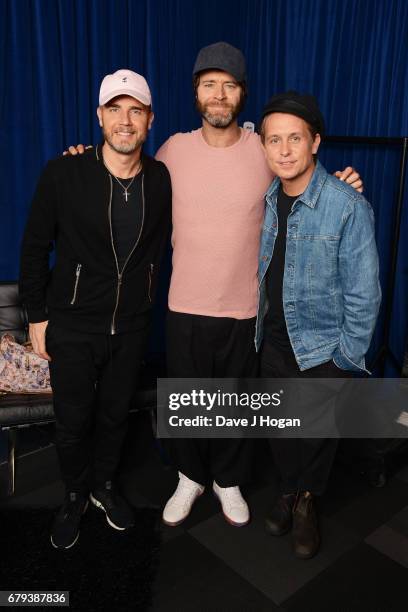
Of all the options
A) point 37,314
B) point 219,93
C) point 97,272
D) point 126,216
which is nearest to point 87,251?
point 97,272

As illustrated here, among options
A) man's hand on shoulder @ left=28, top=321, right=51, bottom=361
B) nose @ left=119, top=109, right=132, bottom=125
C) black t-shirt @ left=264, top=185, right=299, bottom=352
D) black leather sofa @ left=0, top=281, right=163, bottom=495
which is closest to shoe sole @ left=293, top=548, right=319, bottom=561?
black t-shirt @ left=264, top=185, right=299, bottom=352

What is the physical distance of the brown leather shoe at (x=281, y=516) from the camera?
2000 mm

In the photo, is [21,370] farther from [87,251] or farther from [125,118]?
[125,118]

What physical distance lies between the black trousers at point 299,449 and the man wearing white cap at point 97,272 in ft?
1.70

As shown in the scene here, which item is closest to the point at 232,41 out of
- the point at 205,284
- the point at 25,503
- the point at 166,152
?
the point at 166,152

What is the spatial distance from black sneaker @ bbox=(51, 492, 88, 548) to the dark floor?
0.70 ft

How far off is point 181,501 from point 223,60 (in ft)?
5.71

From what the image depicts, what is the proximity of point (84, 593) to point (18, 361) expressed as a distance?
980mm

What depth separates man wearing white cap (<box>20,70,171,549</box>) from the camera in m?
1.68

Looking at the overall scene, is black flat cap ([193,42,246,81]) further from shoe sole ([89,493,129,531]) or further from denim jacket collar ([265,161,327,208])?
shoe sole ([89,493,129,531])

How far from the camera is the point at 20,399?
2168mm

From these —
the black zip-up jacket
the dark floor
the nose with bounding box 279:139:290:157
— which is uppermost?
the nose with bounding box 279:139:290:157

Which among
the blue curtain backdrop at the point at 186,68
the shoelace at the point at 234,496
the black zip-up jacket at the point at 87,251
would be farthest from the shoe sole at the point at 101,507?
the blue curtain backdrop at the point at 186,68

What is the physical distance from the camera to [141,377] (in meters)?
2.47
